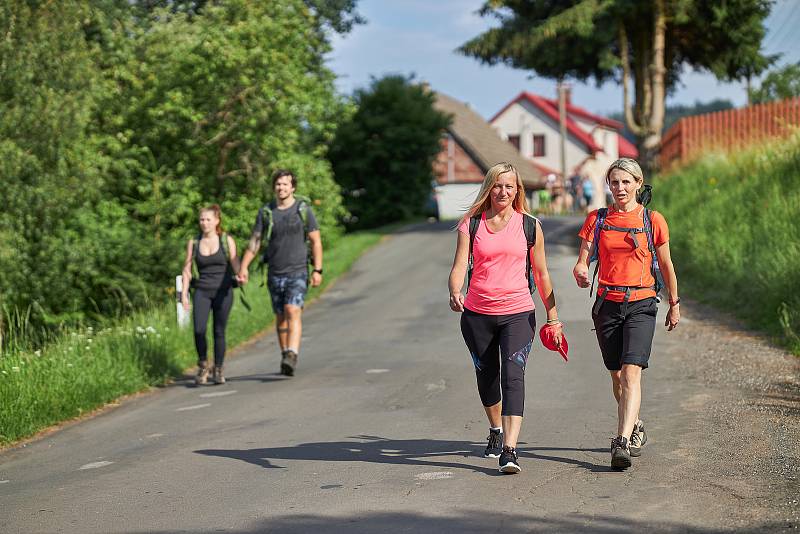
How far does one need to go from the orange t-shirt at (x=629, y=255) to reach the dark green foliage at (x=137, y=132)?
13.9 m

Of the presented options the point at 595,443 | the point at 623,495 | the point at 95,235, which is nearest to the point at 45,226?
the point at 95,235

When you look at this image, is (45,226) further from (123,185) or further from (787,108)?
(787,108)

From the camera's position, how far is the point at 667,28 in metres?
30.6

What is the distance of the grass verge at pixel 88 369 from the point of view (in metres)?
10.0

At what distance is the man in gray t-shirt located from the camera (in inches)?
460

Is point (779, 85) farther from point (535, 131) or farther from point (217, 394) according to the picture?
point (535, 131)

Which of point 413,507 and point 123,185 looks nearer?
point 413,507

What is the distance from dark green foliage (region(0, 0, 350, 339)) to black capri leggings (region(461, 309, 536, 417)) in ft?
44.3

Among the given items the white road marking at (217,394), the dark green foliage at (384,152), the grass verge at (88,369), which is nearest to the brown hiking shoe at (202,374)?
the grass verge at (88,369)

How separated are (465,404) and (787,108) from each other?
1695cm

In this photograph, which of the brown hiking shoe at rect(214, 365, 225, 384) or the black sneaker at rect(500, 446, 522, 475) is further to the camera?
the brown hiking shoe at rect(214, 365, 225, 384)

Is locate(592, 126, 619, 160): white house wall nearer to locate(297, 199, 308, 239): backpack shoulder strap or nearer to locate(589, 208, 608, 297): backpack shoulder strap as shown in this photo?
locate(297, 199, 308, 239): backpack shoulder strap

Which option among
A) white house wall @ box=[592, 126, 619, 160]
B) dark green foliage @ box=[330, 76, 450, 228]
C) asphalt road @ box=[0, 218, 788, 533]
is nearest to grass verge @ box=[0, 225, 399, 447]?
asphalt road @ box=[0, 218, 788, 533]

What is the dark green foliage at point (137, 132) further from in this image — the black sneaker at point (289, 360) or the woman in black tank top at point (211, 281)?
the black sneaker at point (289, 360)
